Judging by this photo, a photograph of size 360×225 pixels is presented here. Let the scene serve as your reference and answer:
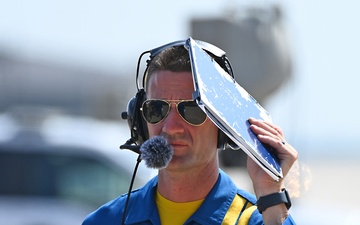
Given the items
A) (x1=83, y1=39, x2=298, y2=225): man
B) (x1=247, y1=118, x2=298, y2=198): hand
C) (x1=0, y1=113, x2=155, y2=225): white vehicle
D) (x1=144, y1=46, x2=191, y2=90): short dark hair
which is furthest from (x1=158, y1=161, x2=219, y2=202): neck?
(x1=0, y1=113, x2=155, y2=225): white vehicle

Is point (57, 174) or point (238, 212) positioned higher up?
point (238, 212)

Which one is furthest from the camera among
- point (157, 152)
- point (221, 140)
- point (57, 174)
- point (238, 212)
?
point (57, 174)

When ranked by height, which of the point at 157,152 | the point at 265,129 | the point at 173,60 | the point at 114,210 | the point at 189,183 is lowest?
the point at 114,210

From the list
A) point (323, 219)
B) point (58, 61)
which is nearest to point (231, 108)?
point (323, 219)

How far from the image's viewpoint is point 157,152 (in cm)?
400

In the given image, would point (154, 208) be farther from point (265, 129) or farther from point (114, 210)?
point (265, 129)

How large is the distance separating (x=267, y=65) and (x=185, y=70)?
30.3 ft

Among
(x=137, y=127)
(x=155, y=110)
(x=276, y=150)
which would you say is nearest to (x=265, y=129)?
(x=276, y=150)

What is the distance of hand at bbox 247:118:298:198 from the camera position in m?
3.94

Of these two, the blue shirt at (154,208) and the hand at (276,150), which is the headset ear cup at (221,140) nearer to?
the blue shirt at (154,208)

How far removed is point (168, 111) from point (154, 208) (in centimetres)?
35

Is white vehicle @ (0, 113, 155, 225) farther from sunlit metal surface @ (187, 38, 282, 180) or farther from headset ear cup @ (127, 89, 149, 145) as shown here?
sunlit metal surface @ (187, 38, 282, 180)

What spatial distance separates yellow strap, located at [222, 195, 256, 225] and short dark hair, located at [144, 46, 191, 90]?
0.50 m

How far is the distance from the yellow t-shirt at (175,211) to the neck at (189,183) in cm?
2
